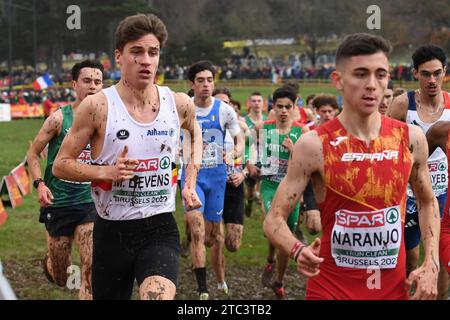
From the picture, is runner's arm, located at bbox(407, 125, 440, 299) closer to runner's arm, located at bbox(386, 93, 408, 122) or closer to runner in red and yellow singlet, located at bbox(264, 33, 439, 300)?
runner in red and yellow singlet, located at bbox(264, 33, 439, 300)

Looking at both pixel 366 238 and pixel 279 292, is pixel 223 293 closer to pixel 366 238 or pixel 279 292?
pixel 279 292

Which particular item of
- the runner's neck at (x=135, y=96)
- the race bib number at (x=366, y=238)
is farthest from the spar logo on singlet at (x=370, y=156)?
the runner's neck at (x=135, y=96)

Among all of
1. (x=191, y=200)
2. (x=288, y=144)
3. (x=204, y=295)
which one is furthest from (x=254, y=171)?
(x=191, y=200)

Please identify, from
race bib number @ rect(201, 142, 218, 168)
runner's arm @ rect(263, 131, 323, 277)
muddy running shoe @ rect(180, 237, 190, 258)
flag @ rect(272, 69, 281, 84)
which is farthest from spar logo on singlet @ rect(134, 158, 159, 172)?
flag @ rect(272, 69, 281, 84)

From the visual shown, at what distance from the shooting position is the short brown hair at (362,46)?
432 cm

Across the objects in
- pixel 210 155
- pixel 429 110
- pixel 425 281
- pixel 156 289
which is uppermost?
pixel 429 110

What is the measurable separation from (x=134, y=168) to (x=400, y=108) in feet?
10.1

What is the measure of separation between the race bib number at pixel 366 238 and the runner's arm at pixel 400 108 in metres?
3.15

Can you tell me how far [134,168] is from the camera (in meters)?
5.10

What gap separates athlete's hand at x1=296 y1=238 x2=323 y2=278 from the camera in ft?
13.0

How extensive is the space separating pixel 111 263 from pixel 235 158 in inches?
Result: 183

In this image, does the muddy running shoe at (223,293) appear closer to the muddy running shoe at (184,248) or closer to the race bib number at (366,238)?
the muddy running shoe at (184,248)

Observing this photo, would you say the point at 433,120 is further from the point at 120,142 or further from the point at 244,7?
the point at 244,7

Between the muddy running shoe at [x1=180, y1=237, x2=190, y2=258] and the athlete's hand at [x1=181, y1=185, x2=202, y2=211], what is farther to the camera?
the muddy running shoe at [x1=180, y1=237, x2=190, y2=258]
